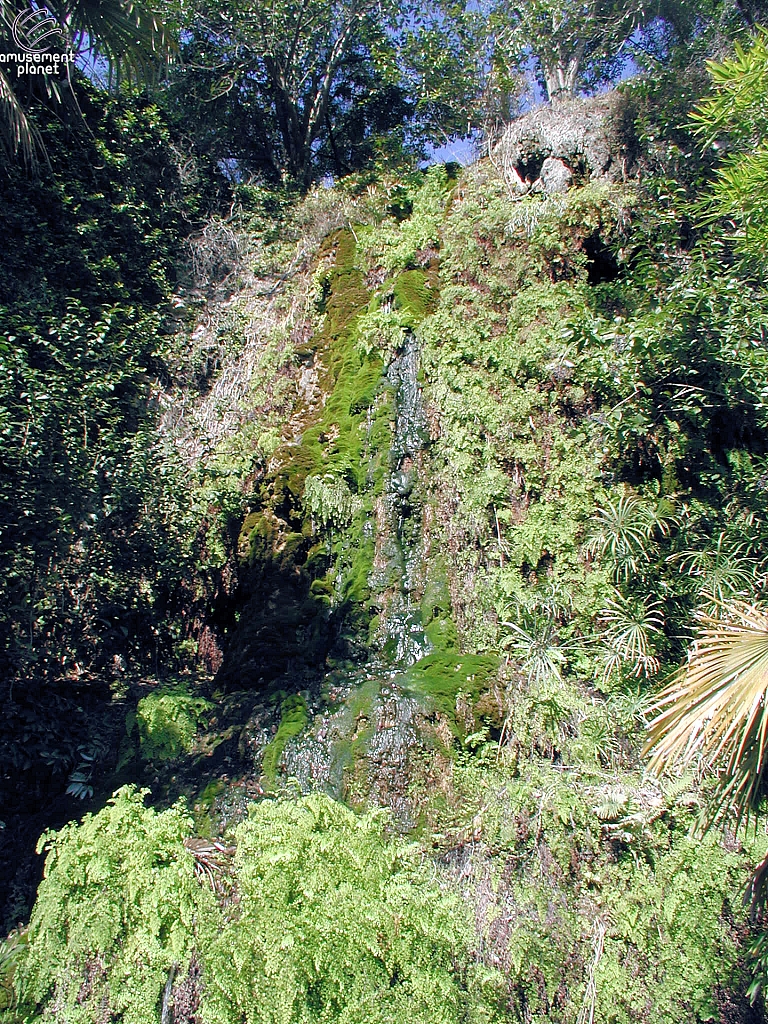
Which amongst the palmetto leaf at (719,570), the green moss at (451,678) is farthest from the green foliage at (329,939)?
the palmetto leaf at (719,570)

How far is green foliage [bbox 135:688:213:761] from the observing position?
595 centimetres

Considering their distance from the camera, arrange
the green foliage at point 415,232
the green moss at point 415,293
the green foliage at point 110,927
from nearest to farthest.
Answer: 1. the green foliage at point 110,927
2. the green moss at point 415,293
3. the green foliage at point 415,232

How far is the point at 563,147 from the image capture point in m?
9.50

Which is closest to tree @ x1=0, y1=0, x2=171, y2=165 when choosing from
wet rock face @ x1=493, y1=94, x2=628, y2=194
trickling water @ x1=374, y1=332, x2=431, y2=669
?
trickling water @ x1=374, y1=332, x2=431, y2=669

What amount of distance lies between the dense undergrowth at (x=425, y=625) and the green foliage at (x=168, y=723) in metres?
0.02

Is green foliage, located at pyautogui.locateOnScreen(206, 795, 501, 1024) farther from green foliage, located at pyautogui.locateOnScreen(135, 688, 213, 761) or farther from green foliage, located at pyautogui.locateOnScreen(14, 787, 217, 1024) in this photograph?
green foliage, located at pyautogui.locateOnScreen(135, 688, 213, 761)

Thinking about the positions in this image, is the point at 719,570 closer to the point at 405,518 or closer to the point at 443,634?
the point at 443,634

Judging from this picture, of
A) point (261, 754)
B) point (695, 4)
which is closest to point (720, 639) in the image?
point (261, 754)

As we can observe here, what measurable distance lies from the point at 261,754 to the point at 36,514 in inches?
105

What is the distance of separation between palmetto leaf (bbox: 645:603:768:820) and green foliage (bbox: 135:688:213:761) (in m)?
3.91

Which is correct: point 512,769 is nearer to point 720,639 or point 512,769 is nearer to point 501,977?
point 501,977

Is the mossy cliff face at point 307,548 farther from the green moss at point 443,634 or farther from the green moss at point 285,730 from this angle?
the green moss at point 443,634

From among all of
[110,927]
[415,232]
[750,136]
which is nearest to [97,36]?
[415,232]

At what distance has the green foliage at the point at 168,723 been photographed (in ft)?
19.5
